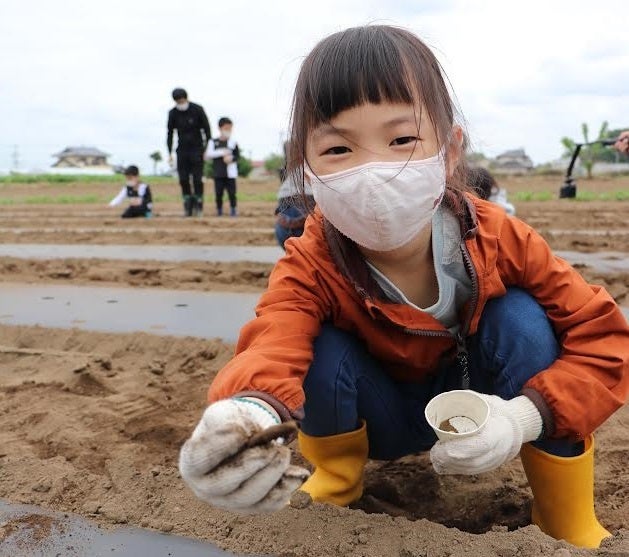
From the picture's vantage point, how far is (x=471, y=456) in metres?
1.09

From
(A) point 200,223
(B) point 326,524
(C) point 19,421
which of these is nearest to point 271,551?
(B) point 326,524

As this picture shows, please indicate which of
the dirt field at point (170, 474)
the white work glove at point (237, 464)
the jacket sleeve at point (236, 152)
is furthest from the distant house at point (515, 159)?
the white work glove at point (237, 464)

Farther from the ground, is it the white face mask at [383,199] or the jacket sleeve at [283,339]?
the white face mask at [383,199]

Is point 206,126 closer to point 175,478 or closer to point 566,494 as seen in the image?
point 175,478

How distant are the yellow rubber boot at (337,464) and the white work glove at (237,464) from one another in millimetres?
445

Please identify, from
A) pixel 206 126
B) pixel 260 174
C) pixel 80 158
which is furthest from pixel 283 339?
pixel 80 158

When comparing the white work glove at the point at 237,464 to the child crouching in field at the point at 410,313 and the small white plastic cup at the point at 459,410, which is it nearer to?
the child crouching in field at the point at 410,313

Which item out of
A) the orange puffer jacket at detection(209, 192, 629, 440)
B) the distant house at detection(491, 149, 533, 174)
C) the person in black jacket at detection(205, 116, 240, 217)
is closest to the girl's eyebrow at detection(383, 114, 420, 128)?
the orange puffer jacket at detection(209, 192, 629, 440)

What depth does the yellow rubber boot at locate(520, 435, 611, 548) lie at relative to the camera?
1269 mm

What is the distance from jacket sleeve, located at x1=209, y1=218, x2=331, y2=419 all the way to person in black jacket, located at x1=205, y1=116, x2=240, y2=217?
22.6 ft

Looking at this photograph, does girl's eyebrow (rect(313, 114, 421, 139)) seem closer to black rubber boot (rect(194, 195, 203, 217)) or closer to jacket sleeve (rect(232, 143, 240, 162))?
black rubber boot (rect(194, 195, 203, 217))

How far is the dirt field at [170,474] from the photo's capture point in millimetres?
1185

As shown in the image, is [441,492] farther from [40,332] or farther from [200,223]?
[200,223]

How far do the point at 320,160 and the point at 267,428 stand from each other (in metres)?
0.54
